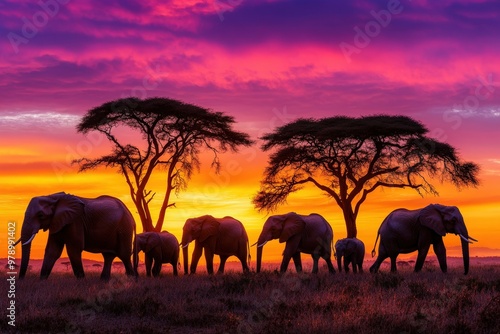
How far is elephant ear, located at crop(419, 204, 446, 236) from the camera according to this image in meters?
25.2

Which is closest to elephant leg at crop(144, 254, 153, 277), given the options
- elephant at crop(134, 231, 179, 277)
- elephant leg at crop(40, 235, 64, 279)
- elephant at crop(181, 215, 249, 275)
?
elephant at crop(134, 231, 179, 277)

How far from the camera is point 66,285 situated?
59.0 feet

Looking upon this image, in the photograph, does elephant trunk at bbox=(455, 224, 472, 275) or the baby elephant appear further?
the baby elephant

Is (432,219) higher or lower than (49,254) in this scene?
higher

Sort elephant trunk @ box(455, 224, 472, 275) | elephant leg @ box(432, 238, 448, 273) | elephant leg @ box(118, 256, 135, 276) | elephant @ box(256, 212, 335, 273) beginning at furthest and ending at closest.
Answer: elephant @ box(256, 212, 335, 273), elephant leg @ box(432, 238, 448, 273), elephant trunk @ box(455, 224, 472, 275), elephant leg @ box(118, 256, 135, 276)

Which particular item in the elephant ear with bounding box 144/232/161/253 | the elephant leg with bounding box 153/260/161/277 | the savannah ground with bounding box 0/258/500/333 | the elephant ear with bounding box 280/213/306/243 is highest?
the elephant ear with bounding box 280/213/306/243

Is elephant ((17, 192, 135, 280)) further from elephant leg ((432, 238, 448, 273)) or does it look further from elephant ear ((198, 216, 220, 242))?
elephant leg ((432, 238, 448, 273))

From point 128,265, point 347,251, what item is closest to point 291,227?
point 347,251

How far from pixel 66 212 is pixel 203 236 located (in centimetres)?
869

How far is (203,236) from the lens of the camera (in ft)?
89.5

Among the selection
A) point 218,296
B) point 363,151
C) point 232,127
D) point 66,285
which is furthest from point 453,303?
point 232,127

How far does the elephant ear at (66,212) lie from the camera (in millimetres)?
19141

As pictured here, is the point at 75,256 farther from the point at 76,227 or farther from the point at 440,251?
the point at 440,251

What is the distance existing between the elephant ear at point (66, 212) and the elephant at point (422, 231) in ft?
38.2
